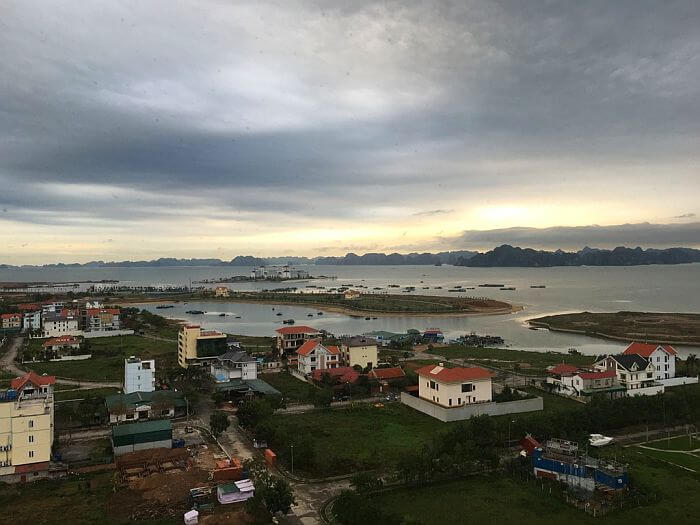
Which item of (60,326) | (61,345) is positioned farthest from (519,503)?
(60,326)

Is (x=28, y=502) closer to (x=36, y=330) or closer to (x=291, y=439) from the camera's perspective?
(x=291, y=439)

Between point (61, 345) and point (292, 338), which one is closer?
point (292, 338)

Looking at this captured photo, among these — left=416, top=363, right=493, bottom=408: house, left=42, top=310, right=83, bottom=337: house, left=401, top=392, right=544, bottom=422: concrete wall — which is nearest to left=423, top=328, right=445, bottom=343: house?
left=416, top=363, right=493, bottom=408: house

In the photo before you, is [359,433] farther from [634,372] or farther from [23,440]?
[634,372]

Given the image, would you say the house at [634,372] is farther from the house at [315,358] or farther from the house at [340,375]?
the house at [315,358]

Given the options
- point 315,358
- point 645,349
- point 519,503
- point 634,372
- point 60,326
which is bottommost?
point 519,503

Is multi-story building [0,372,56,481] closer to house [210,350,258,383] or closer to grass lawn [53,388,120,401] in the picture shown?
grass lawn [53,388,120,401]

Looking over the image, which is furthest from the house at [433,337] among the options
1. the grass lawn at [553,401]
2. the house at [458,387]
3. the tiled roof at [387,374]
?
the house at [458,387]
